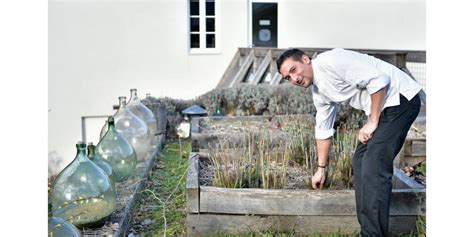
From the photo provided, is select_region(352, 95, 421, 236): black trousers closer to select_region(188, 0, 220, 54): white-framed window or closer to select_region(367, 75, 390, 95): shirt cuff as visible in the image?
select_region(367, 75, 390, 95): shirt cuff

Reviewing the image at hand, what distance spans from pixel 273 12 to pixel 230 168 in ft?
33.7

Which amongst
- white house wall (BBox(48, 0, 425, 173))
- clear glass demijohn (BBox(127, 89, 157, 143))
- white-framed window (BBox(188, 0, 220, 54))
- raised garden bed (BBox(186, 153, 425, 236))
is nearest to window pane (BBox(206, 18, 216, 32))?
white-framed window (BBox(188, 0, 220, 54))

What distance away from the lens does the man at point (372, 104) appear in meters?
3.16

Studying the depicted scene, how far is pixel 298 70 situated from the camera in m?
3.32

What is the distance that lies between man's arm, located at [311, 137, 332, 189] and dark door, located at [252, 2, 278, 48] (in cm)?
1037

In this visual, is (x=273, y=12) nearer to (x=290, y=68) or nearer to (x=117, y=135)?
(x=117, y=135)

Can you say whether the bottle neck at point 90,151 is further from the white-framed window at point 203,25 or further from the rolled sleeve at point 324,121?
the white-framed window at point 203,25

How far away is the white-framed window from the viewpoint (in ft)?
44.4

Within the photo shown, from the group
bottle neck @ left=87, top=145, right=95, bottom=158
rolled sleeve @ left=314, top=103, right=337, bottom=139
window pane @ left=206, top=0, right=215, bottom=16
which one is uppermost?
window pane @ left=206, top=0, right=215, bottom=16

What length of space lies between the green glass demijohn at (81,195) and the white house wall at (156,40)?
9393 millimetres

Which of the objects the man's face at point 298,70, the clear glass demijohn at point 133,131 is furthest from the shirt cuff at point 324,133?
the clear glass demijohn at point 133,131

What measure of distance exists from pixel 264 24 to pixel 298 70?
1118cm

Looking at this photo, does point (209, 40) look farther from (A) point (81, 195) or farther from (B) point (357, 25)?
(A) point (81, 195)
